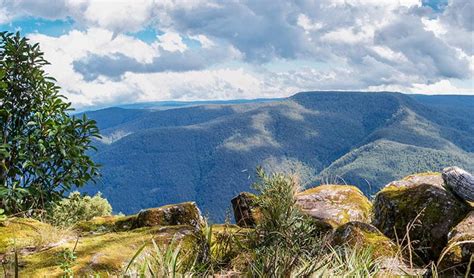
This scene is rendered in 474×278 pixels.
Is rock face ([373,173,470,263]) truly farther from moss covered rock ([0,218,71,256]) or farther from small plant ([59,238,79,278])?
moss covered rock ([0,218,71,256])

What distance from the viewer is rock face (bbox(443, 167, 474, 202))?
9109 mm

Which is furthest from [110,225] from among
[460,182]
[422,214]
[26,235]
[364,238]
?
[460,182]

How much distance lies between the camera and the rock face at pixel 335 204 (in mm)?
12984

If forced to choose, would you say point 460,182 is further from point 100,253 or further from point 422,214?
point 100,253

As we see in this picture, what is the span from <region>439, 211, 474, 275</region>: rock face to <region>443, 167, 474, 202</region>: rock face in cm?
98

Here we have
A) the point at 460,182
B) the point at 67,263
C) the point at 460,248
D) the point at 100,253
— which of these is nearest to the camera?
the point at 67,263

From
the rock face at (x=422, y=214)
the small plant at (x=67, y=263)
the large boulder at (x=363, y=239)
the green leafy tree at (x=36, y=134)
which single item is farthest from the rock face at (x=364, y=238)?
the green leafy tree at (x=36, y=134)

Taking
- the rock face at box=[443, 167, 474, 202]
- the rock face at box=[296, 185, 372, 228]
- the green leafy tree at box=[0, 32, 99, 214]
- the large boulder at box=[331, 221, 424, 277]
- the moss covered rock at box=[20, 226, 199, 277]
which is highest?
the green leafy tree at box=[0, 32, 99, 214]

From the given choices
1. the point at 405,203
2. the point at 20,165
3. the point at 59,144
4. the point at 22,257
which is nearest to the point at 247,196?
the point at 405,203

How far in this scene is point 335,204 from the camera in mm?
13852

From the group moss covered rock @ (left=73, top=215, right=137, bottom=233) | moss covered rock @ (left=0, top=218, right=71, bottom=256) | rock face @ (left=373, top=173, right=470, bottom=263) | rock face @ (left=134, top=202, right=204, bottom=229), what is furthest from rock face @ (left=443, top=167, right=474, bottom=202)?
moss covered rock @ (left=0, top=218, right=71, bottom=256)

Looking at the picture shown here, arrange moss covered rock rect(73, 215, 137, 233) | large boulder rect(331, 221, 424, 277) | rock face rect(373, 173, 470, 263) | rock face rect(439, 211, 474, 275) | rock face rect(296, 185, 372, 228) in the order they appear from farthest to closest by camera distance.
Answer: rock face rect(296, 185, 372, 228)
moss covered rock rect(73, 215, 137, 233)
rock face rect(373, 173, 470, 263)
large boulder rect(331, 221, 424, 277)
rock face rect(439, 211, 474, 275)

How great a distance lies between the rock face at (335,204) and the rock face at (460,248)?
434cm

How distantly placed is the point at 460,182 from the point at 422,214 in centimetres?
116
